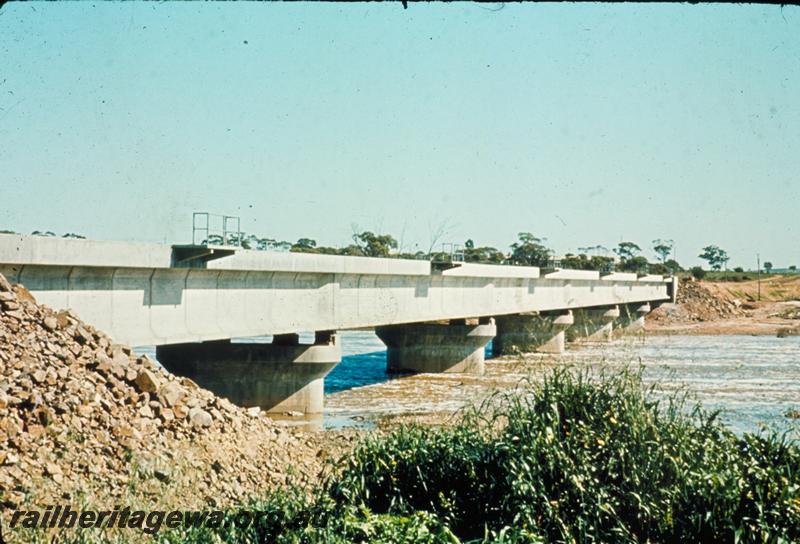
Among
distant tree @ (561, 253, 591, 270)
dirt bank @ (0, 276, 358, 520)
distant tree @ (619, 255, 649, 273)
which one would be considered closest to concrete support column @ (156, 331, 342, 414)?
dirt bank @ (0, 276, 358, 520)

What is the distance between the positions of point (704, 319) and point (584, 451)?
68.6 metres

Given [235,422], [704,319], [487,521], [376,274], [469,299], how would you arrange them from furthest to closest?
[704,319] < [469,299] < [376,274] < [235,422] < [487,521]

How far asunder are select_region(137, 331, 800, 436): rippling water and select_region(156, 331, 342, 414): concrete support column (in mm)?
1032

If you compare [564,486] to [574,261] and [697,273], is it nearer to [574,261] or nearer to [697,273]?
[574,261]

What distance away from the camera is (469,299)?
112 ft

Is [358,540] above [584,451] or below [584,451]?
below

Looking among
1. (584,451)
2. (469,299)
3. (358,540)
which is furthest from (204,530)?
(469,299)

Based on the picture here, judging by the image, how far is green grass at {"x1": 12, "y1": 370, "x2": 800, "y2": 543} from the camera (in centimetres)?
726

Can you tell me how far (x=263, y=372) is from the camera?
22.7m

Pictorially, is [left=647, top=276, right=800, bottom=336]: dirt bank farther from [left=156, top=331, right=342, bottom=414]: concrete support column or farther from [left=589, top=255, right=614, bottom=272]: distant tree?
[left=156, top=331, right=342, bottom=414]: concrete support column

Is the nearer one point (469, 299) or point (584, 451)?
point (584, 451)

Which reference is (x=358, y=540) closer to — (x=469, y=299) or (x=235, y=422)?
(x=235, y=422)

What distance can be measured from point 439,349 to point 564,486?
91.6 ft

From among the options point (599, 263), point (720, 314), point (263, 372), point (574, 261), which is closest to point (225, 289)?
point (263, 372)
